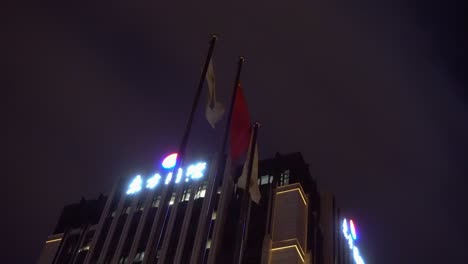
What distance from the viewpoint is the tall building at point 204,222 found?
1689 inches

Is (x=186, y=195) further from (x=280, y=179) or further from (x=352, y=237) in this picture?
(x=352, y=237)

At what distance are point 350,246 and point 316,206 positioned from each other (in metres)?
5.58

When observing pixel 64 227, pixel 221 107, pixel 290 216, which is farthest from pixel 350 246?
pixel 221 107

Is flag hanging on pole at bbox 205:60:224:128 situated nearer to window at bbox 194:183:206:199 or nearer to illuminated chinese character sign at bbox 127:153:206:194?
window at bbox 194:183:206:199

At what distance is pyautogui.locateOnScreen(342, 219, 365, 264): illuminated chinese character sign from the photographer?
170ft

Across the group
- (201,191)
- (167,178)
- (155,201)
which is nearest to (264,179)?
(201,191)

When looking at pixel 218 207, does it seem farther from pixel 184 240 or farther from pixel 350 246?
pixel 350 246

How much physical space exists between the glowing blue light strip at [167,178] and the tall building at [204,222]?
0.09 m

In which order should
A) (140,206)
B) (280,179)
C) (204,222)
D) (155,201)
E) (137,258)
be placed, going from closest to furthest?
(204,222) < (137,258) < (280,179) < (155,201) < (140,206)

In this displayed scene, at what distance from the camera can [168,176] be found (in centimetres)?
5325

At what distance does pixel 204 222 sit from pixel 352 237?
54.1 ft

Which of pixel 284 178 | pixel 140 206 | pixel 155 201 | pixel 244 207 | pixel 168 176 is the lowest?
pixel 244 207

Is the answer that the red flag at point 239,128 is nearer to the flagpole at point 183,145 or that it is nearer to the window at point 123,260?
the flagpole at point 183,145

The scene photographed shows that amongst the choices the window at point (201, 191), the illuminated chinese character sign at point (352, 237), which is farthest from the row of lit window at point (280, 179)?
the illuminated chinese character sign at point (352, 237)
